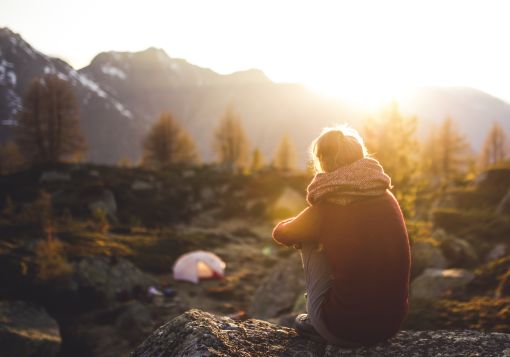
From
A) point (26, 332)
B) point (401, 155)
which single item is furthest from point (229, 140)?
point (26, 332)

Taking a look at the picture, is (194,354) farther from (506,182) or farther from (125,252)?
(506,182)

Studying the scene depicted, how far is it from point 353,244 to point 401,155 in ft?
43.0

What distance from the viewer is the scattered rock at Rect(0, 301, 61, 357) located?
8508 mm

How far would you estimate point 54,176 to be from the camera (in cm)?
3978

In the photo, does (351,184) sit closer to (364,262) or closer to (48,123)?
(364,262)

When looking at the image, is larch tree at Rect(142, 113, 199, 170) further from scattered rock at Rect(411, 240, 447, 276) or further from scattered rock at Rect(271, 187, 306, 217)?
scattered rock at Rect(411, 240, 447, 276)

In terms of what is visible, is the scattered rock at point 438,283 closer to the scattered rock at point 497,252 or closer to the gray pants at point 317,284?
the scattered rock at point 497,252

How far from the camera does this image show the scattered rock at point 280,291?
11031 millimetres

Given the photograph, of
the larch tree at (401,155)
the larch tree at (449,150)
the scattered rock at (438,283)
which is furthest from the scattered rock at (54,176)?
the larch tree at (449,150)

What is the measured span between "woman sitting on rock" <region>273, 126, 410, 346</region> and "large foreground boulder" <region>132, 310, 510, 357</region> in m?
0.24

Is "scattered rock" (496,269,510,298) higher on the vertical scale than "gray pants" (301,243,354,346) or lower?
lower

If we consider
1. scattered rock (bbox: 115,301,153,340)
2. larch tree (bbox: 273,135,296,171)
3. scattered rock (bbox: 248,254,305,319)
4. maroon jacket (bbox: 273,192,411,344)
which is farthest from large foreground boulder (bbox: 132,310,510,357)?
larch tree (bbox: 273,135,296,171)

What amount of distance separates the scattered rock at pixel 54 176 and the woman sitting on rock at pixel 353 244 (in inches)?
1644

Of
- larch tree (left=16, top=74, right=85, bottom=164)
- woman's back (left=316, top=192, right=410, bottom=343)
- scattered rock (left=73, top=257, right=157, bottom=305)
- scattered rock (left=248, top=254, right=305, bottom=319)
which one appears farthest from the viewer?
larch tree (left=16, top=74, right=85, bottom=164)
